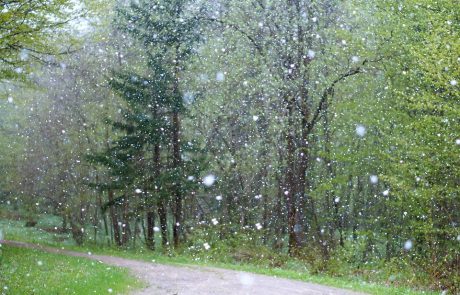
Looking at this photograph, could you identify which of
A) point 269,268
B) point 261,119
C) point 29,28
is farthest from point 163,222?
point 29,28

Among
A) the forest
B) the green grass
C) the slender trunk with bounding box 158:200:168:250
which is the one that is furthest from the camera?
the slender trunk with bounding box 158:200:168:250

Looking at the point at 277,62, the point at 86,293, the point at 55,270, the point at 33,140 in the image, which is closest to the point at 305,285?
the point at 86,293

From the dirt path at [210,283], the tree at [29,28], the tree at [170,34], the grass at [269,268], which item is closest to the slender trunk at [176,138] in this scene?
the tree at [170,34]

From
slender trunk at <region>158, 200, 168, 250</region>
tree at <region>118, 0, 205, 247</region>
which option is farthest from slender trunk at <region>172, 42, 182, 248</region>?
slender trunk at <region>158, 200, 168, 250</region>

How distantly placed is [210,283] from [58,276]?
10.9 feet

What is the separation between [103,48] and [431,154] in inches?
662

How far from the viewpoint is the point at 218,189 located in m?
23.6

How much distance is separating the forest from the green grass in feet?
16.7

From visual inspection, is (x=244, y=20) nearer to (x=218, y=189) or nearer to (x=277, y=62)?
(x=277, y=62)

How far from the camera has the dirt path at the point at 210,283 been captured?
10773mm

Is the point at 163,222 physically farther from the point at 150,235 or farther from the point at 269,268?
the point at 269,268

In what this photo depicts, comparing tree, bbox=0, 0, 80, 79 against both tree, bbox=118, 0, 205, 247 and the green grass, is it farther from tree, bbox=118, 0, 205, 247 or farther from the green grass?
tree, bbox=118, 0, 205, 247

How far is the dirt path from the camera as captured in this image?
1077 centimetres

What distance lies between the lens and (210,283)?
38.2 ft
